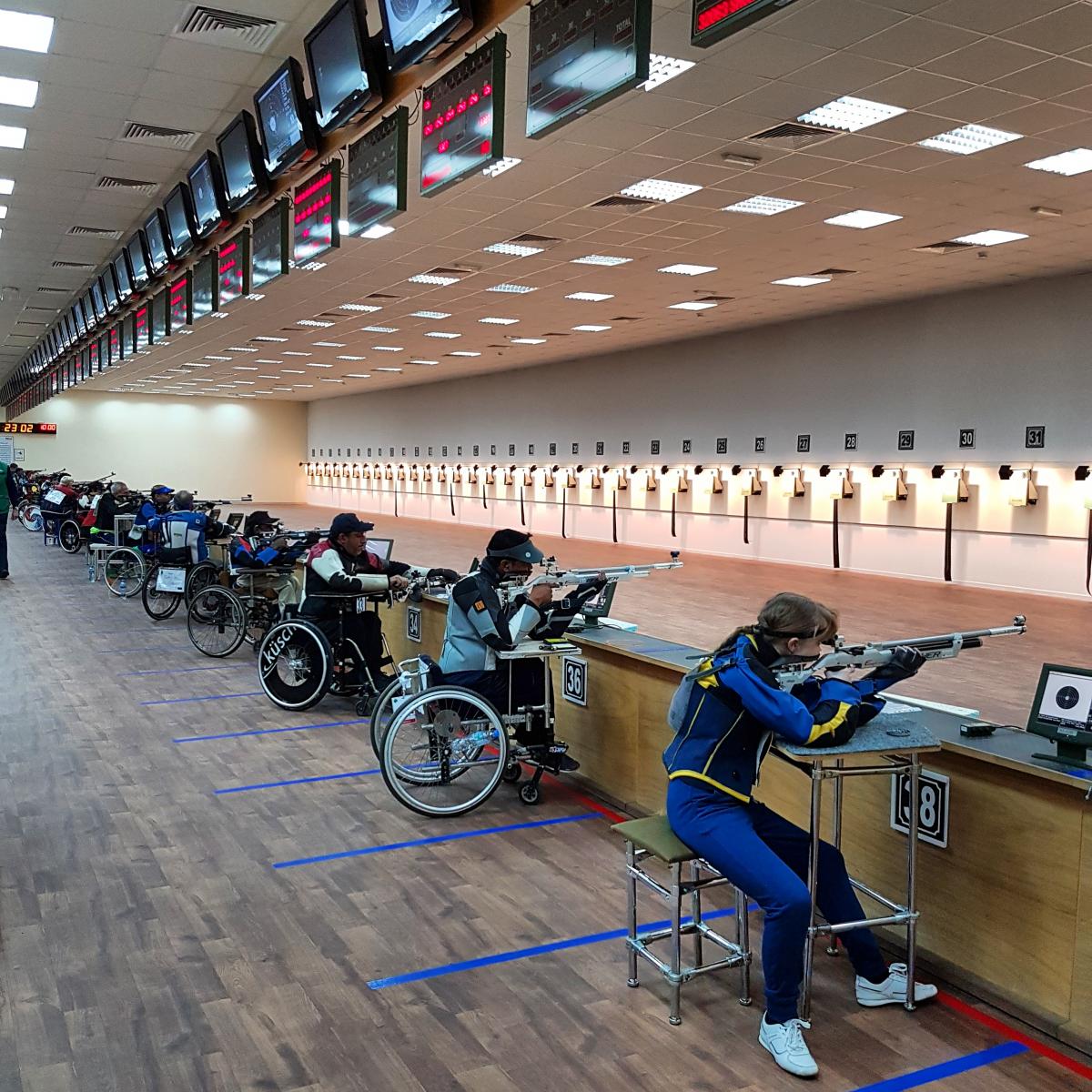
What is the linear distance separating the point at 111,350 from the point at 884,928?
13.4m

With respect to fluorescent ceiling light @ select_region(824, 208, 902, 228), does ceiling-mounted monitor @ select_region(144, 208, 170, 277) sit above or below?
below

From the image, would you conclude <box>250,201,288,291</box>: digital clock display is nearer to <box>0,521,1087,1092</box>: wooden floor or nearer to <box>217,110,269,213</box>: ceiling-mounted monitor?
<box>217,110,269,213</box>: ceiling-mounted monitor

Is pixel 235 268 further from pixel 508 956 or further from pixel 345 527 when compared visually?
pixel 508 956

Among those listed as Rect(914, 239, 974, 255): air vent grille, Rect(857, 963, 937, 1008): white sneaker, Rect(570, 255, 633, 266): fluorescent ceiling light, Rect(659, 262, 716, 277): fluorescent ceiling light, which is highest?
Rect(570, 255, 633, 266): fluorescent ceiling light

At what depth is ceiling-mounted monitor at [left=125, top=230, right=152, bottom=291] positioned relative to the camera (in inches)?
384

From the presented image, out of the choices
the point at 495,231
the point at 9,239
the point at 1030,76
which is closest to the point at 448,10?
the point at 1030,76

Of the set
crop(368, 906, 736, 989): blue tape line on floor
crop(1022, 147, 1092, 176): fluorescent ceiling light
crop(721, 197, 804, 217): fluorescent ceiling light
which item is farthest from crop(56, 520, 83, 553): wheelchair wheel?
crop(368, 906, 736, 989): blue tape line on floor

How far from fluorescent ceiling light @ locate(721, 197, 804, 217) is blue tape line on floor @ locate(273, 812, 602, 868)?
6015 mm

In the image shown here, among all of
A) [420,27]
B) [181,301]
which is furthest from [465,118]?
[181,301]

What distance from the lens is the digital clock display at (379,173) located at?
4949mm

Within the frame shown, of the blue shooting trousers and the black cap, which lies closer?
the blue shooting trousers

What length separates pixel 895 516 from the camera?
47.6 ft

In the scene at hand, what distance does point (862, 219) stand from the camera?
9.32m

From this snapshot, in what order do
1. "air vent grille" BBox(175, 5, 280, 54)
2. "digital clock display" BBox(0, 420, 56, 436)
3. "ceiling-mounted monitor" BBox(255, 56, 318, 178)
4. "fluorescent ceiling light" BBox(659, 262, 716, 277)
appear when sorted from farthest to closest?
1. "digital clock display" BBox(0, 420, 56, 436)
2. "fluorescent ceiling light" BBox(659, 262, 716, 277)
3. "air vent grille" BBox(175, 5, 280, 54)
4. "ceiling-mounted monitor" BBox(255, 56, 318, 178)
